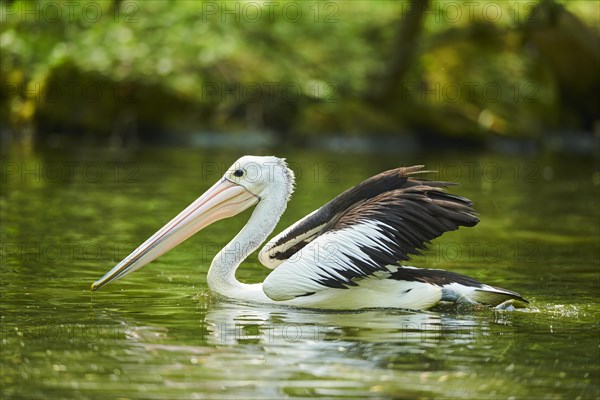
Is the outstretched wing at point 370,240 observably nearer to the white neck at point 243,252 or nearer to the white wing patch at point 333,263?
the white wing patch at point 333,263

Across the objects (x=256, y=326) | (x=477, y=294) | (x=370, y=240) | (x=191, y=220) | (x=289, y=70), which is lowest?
(x=256, y=326)

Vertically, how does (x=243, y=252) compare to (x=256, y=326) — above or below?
above

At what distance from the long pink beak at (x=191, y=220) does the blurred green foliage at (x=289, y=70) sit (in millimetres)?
16174

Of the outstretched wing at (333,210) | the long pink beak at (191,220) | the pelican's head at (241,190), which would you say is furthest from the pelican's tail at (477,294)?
the long pink beak at (191,220)

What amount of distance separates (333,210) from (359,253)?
79 centimetres

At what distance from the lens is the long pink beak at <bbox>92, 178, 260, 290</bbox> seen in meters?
7.82

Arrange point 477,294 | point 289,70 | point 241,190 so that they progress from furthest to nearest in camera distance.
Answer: point 289,70, point 241,190, point 477,294

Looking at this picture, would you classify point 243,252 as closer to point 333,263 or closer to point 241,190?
point 241,190

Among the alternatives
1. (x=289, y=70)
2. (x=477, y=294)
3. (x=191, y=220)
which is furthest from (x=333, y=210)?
(x=289, y=70)

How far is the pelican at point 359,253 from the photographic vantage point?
7200 millimetres

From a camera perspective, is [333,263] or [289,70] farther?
[289,70]

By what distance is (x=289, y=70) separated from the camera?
26016 mm

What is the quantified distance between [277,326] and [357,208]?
1.14m

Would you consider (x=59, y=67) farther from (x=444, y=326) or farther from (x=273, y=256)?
(x=444, y=326)
